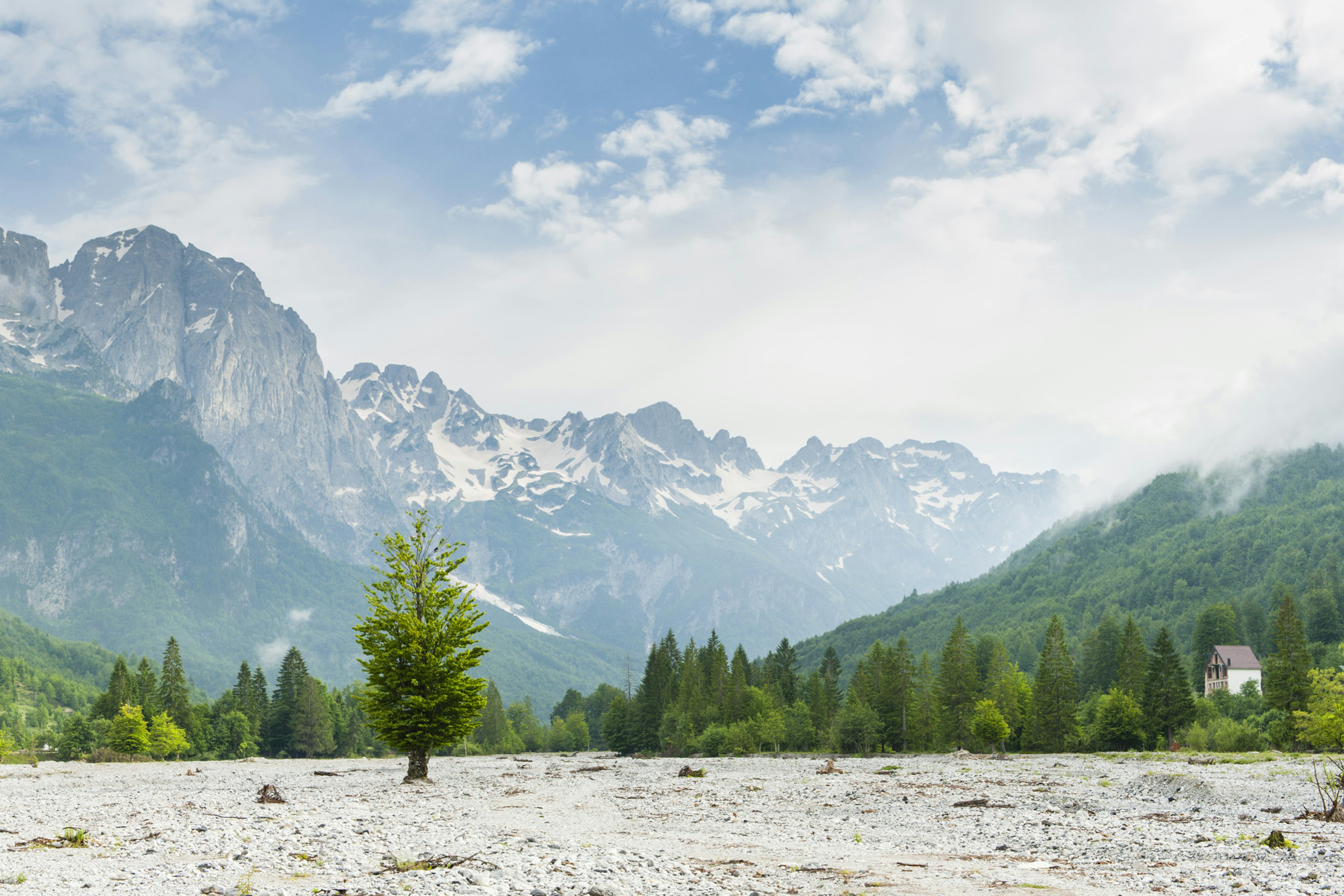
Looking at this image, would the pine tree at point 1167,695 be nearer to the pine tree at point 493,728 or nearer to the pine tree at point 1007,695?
the pine tree at point 1007,695

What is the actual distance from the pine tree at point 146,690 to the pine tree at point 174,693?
1.22m

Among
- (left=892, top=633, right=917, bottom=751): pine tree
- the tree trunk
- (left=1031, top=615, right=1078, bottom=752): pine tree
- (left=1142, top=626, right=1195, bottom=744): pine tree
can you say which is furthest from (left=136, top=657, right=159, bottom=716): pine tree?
(left=1142, top=626, right=1195, bottom=744): pine tree

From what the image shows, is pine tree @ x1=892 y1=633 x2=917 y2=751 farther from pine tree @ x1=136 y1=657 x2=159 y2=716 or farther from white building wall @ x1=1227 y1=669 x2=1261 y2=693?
pine tree @ x1=136 y1=657 x2=159 y2=716

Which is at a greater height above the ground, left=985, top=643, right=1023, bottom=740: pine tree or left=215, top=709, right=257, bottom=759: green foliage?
left=985, top=643, right=1023, bottom=740: pine tree

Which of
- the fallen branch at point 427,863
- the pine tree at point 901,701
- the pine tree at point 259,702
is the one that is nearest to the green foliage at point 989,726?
the pine tree at point 901,701

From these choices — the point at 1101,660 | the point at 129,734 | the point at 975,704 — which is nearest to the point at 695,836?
the point at 975,704

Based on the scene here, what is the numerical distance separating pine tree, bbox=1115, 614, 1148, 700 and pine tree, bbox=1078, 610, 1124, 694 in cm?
2074

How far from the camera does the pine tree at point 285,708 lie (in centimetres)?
14450

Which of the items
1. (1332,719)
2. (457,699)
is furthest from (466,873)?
(1332,719)

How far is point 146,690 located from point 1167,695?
136661 mm

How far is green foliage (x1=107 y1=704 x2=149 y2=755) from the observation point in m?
108

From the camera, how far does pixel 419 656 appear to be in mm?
47781

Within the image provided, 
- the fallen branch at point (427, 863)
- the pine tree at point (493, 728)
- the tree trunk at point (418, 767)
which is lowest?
the pine tree at point (493, 728)

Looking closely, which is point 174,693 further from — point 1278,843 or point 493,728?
point 1278,843
